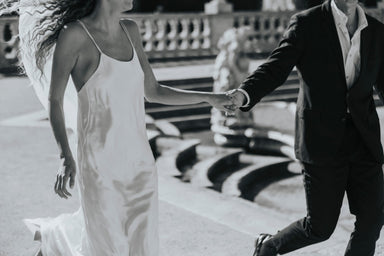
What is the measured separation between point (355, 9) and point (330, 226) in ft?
3.54

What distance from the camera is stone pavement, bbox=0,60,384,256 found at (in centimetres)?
446

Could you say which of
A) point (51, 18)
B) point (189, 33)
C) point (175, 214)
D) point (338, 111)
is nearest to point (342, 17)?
point (338, 111)

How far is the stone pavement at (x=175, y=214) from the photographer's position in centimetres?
446

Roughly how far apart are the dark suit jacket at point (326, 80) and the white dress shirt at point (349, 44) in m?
0.02

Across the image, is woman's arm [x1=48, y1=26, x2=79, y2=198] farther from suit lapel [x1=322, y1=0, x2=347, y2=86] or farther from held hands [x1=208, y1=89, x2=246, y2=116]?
suit lapel [x1=322, y1=0, x2=347, y2=86]

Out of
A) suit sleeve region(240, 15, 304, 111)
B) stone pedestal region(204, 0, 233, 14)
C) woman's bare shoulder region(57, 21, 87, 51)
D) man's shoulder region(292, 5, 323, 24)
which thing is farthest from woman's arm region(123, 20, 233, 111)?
stone pedestal region(204, 0, 233, 14)

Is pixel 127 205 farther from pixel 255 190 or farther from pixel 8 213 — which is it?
pixel 255 190

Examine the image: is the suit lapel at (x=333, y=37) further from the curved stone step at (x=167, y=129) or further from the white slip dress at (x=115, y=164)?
the curved stone step at (x=167, y=129)

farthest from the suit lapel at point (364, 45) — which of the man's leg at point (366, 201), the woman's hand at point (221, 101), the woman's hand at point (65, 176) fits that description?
the woman's hand at point (65, 176)

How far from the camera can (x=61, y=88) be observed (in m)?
3.00

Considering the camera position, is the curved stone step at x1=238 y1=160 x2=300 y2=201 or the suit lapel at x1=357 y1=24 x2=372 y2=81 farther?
the curved stone step at x1=238 y1=160 x2=300 y2=201

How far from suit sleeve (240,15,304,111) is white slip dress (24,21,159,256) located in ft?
2.40

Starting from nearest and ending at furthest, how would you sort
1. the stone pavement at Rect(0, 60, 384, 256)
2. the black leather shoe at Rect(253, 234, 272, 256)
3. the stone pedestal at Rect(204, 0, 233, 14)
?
the black leather shoe at Rect(253, 234, 272, 256), the stone pavement at Rect(0, 60, 384, 256), the stone pedestal at Rect(204, 0, 233, 14)

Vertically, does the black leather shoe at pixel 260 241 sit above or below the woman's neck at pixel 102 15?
below
